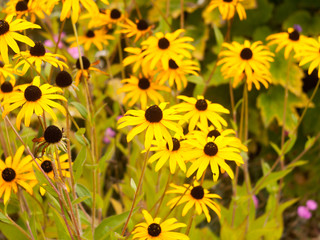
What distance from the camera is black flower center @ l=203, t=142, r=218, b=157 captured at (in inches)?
33.2

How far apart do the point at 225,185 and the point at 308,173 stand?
47cm

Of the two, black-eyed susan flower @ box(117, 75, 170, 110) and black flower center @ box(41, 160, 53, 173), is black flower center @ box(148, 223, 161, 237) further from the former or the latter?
black-eyed susan flower @ box(117, 75, 170, 110)

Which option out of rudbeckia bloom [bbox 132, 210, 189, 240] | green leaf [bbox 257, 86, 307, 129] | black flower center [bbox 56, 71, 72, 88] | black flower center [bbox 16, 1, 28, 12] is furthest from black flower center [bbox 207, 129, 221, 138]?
green leaf [bbox 257, 86, 307, 129]

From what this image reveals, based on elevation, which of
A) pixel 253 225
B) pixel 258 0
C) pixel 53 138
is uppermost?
pixel 258 0

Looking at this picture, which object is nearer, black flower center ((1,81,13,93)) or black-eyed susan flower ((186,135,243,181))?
black-eyed susan flower ((186,135,243,181))

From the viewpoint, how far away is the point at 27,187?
948mm

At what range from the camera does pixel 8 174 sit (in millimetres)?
947

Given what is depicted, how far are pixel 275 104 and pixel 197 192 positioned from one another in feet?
3.89

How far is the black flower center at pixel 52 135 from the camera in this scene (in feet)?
2.54

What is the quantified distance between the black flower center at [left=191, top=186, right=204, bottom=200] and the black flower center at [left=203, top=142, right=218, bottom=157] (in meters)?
0.13

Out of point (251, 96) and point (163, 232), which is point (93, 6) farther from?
point (251, 96)

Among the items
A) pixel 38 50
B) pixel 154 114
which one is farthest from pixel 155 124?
pixel 38 50

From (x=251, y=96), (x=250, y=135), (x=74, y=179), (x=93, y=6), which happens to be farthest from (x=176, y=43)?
(x=250, y=135)

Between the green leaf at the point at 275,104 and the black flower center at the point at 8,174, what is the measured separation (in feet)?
4.23
